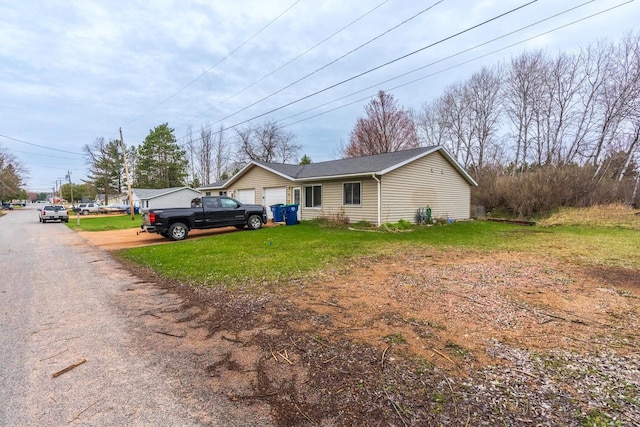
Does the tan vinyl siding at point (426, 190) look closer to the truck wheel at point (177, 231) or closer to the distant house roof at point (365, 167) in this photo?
the distant house roof at point (365, 167)

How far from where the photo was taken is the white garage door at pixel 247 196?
65.1 ft

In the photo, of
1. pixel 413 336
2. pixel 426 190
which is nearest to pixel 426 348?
pixel 413 336

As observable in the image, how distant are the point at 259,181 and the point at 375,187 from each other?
27.3ft

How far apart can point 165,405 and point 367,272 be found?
176 inches

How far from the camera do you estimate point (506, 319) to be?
3775 millimetres

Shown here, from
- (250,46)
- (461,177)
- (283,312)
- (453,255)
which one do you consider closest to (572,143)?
(461,177)

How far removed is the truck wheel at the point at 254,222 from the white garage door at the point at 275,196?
3.73m

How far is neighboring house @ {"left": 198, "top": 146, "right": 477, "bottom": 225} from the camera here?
46.6 ft

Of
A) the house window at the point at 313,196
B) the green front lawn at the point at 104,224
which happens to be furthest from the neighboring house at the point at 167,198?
the house window at the point at 313,196

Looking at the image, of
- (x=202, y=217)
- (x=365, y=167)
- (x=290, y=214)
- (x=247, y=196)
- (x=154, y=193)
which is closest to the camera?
(x=202, y=217)

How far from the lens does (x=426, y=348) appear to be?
3055 millimetres

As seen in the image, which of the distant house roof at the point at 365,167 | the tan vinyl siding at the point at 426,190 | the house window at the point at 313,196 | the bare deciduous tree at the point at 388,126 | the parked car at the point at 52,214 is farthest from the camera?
the bare deciduous tree at the point at 388,126

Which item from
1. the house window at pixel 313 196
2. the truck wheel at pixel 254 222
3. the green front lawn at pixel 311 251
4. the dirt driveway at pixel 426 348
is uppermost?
the house window at pixel 313 196

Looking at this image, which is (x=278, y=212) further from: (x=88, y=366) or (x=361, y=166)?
(x=88, y=366)
